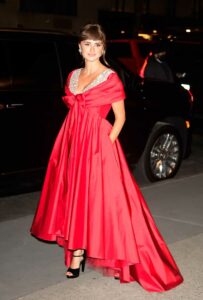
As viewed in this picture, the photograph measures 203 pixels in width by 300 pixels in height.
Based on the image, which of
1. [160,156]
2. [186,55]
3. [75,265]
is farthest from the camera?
[186,55]

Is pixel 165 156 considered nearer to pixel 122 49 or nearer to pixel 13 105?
pixel 13 105

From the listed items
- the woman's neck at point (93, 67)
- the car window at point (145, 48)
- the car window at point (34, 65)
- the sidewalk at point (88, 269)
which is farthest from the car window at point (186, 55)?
the woman's neck at point (93, 67)

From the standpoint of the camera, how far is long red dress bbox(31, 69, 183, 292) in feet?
12.2

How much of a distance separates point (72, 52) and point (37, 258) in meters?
2.43

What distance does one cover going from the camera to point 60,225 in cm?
391

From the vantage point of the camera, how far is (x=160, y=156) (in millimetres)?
7152

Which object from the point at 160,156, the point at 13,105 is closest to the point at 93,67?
the point at 13,105

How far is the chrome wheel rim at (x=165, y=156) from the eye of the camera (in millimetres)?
7074

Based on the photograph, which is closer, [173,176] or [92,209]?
[92,209]

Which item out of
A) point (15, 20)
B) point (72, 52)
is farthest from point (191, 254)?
point (15, 20)

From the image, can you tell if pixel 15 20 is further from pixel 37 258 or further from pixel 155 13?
pixel 37 258

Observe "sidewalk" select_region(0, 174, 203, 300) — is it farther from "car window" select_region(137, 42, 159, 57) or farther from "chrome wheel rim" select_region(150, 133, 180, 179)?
"car window" select_region(137, 42, 159, 57)

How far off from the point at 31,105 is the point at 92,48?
6.32 ft

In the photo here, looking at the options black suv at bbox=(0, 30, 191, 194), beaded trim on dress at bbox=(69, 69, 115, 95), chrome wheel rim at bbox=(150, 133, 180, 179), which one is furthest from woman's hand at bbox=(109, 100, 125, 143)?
chrome wheel rim at bbox=(150, 133, 180, 179)
